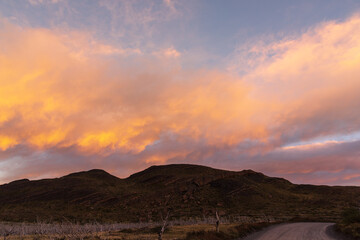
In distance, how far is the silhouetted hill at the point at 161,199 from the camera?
79.8 meters

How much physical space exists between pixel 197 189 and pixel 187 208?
22.3 meters

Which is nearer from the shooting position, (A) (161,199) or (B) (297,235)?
(B) (297,235)

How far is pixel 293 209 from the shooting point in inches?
3312

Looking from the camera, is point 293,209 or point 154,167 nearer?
point 293,209

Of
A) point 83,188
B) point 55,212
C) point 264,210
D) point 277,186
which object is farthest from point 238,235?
point 277,186

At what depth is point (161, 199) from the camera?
101938mm

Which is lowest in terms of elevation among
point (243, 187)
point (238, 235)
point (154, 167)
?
point (238, 235)

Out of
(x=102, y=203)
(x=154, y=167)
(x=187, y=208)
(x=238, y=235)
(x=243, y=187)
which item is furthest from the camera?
(x=154, y=167)

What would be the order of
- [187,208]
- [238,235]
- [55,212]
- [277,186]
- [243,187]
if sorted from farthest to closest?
[277,186] → [243,187] → [187,208] → [55,212] → [238,235]

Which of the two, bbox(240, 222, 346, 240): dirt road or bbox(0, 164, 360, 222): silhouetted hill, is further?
bbox(0, 164, 360, 222): silhouetted hill

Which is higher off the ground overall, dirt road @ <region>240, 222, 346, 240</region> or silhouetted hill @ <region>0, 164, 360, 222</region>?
silhouetted hill @ <region>0, 164, 360, 222</region>

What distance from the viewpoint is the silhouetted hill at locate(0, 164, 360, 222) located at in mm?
79812

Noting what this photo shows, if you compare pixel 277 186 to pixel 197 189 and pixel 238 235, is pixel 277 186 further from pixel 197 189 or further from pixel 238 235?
pixel 238 235

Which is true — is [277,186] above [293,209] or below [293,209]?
above
